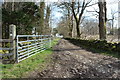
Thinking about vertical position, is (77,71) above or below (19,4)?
below

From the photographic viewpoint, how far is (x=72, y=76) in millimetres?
3566

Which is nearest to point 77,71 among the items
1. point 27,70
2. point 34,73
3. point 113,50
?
point 34,73

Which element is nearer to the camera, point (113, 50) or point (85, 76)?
point (85, 76)

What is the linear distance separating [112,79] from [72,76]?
3.78ft

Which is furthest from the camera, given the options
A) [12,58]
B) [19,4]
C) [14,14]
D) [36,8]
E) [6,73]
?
[36,8]

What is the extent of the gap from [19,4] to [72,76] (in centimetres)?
1618

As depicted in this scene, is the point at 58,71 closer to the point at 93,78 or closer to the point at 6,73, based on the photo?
the point at 93,78

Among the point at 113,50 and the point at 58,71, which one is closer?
the point at 58,71

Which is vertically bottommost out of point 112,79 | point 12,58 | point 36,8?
point 112,79

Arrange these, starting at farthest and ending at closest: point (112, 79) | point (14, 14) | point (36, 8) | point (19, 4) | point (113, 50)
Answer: point (36, 8), point (19, 4), point (14, 14), point (113, 50), point (112, 79)

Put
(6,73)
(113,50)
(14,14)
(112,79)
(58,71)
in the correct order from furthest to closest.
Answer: (14,14)
(113,50)
(58,71)
(6,73)
(112,79)

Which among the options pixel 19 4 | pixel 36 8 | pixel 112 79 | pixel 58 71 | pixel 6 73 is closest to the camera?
pixel 112 79

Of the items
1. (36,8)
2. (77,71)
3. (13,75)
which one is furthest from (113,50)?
(36,8)

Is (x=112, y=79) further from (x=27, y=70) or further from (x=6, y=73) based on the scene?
(x=6, y=73)
